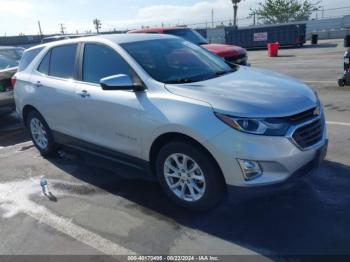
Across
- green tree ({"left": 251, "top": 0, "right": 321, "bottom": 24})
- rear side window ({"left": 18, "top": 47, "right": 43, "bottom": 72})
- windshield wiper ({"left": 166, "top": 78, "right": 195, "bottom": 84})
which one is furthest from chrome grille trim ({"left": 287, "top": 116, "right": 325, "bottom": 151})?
green tree ({"left": 251, "top": 0, "right": 321, "bottom": 24})

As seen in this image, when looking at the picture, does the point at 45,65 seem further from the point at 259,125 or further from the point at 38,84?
the point at 259,125

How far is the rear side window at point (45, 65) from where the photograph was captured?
217 inches

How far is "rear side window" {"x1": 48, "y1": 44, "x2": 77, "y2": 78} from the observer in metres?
4.98

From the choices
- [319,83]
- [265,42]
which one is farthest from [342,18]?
[319,83]

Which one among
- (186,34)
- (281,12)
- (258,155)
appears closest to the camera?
(258,155)

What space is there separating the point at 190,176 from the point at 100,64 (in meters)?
1.81

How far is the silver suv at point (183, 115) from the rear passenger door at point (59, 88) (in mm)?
16

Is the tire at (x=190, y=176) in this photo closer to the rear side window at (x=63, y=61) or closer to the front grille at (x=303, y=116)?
the front grille at (x=303, y=116)

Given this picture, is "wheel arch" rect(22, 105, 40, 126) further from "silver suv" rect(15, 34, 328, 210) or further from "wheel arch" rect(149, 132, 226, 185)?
"wheel arch" rect(149, 132, 226, 185)

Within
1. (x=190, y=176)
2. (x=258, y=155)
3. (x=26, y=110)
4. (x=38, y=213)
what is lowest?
(x=38, y=213)

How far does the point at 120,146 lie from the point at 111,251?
130 centimetres

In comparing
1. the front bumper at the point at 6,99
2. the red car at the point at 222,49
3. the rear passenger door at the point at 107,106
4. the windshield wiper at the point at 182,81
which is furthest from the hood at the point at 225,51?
the windshield wiper at the point at 182,81

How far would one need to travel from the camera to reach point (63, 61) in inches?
203

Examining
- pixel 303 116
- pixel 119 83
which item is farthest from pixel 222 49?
pixel 303 116
